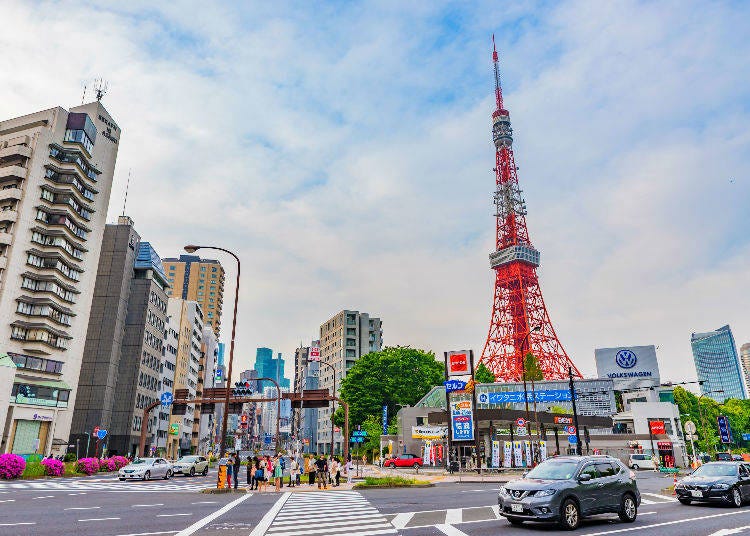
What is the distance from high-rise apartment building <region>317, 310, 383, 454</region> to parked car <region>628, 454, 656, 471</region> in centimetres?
7834

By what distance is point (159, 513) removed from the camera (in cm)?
1606

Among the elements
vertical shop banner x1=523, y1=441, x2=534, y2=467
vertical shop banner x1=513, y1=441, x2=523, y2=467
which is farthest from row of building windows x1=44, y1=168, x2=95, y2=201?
vertical shop banner x1=523, y1=441, x2=534, y2=467

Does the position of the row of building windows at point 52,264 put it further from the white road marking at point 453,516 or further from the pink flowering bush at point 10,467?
the white road marking at point 453,516

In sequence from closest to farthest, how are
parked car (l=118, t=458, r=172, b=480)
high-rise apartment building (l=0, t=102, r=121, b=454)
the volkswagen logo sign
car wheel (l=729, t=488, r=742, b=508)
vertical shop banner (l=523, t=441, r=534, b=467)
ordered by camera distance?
car wheel (l=729, t=488, r=742, b=508) < parked car (l=118, t=458, r=172, b=480) < vertical shop banner (l=523, t=441, r=534, b=467) < high-rise apartment building (l=0, t=102, r=121, b=454) < the volkswagen logo sign

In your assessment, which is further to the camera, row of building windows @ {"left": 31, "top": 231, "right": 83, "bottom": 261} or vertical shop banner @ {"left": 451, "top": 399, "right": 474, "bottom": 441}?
row of building windows @ {"left": 31, "top": 231, "right": 83, "bottom": 261}

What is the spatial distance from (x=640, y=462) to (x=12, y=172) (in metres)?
80.6

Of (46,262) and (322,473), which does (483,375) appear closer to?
(46,262)

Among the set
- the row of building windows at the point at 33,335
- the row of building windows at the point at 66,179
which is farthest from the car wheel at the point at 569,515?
the row of building windows at the point at 66,179

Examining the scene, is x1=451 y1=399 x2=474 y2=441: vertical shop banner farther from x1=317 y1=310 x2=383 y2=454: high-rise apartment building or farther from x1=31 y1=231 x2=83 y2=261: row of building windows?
x1=317 y1=310 x2=383 y2=454: high-rise apartment building

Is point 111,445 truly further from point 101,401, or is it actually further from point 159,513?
point 159,513

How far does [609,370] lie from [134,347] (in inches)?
3164

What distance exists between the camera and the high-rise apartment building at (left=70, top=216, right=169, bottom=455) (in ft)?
237

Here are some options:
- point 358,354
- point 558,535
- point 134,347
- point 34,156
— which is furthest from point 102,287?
point 558,535

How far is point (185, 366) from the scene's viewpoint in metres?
110
